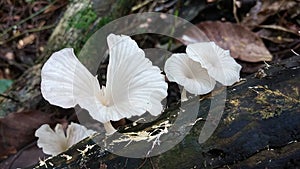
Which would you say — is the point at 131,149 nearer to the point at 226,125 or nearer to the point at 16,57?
the point at 226,125

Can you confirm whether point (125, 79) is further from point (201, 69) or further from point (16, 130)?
point (16, 130)

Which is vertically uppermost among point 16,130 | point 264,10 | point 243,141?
point 243,141

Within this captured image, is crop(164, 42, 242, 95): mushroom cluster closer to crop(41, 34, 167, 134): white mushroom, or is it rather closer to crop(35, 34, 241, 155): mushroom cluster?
crop(35, 34, 241, 155): mushroom cluster

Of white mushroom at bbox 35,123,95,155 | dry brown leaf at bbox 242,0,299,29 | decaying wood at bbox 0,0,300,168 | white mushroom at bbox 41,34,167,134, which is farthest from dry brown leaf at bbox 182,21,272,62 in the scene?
white mushroom at bbox 41,34,167,134

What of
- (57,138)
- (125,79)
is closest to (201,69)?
(125,79)

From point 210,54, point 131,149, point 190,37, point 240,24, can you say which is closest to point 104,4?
point 190,37

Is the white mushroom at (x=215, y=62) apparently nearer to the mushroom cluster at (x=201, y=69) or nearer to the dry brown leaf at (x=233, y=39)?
the mushroom cluster at (x=201, y=69)
